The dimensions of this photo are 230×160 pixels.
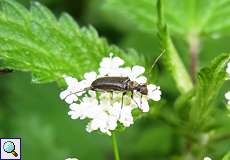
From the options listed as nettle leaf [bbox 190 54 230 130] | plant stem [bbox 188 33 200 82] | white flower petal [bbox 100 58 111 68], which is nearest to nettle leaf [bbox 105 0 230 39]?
plant stem [bbox 188 33 200 82]

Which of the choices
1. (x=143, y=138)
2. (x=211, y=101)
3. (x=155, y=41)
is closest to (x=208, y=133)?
(x=211, y=101)

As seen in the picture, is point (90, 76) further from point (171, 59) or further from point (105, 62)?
point (171, 59)

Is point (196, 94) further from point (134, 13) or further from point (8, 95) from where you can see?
point (8, 95)

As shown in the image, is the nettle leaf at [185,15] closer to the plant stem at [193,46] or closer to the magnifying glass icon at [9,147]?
the plant stem at [193,46]

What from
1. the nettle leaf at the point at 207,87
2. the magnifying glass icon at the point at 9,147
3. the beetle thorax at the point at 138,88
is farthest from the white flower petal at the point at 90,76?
the magnifying glass icon at the point at 9,147

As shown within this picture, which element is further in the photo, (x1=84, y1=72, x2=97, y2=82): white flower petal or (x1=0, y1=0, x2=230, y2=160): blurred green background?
(x1=0, y1=0, x2=230, y2=160): blurred green background

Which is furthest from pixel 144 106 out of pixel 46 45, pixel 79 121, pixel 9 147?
pixel 79 121

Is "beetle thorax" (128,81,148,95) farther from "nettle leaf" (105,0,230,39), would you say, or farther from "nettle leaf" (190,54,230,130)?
"nettle leaf" (105,0,230,39)
